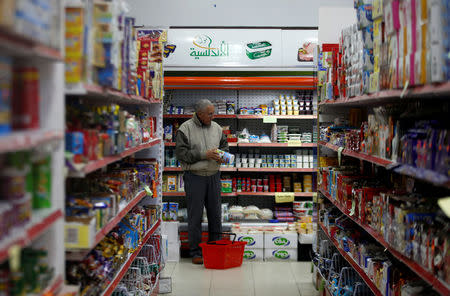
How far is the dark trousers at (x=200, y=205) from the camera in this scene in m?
5.94

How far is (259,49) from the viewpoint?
688cm

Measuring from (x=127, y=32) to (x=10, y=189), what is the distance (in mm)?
1624

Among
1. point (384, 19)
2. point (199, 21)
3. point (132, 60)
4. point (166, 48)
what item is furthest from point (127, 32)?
point (199, 21)

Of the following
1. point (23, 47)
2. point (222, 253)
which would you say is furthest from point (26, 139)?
point (222, 253)

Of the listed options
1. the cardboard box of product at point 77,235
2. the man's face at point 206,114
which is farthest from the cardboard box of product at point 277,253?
the cardboard box of product at point 77,235

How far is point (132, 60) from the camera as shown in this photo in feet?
10.4

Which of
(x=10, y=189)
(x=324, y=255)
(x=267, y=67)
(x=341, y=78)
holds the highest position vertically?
(x=267, y=67)

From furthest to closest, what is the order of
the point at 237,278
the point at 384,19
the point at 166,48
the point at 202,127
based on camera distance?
1. the point at 166,48
2. the point at 202,127
3. the point at 237,278
4. the point at 384,19

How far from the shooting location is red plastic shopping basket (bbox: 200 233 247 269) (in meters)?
5.79

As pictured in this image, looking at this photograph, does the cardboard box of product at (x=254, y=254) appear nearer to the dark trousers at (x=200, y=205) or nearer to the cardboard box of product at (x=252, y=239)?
the cardboard box of product at (x=252, y=239)

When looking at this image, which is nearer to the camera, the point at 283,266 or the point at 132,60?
the point at 132,60

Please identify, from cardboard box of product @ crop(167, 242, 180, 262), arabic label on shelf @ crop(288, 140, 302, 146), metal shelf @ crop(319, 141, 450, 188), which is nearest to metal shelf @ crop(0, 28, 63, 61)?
metal shelf @ crop(319, 141, 450, 188)

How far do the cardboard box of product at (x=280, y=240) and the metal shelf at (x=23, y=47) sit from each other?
4769 millimetres

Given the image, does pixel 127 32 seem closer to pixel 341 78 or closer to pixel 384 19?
pixel 384 19
